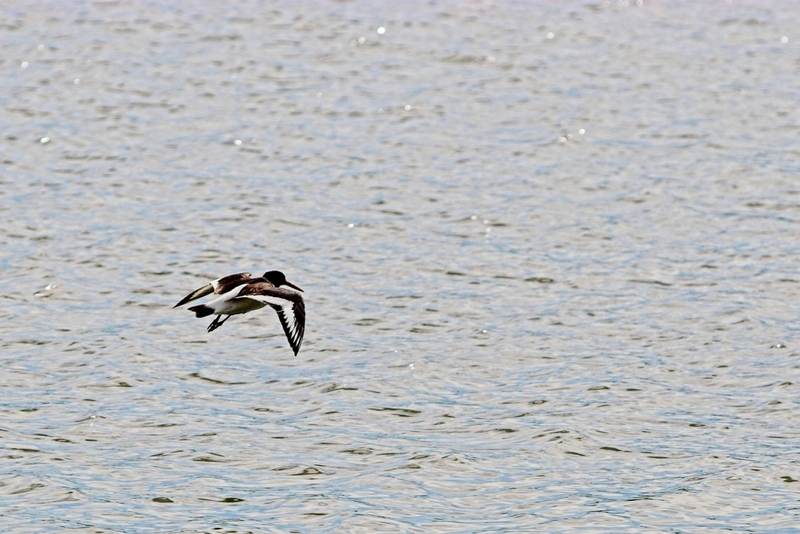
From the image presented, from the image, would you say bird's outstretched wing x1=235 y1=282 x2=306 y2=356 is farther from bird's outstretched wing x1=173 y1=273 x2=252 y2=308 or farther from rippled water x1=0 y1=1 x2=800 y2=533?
rippled water x1=0 y1=1 x2=800 y2=533

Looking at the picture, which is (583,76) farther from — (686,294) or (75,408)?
(75,408)

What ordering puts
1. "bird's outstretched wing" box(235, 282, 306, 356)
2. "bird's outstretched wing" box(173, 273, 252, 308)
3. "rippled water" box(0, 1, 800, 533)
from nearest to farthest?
1. "bird's outstretched wing" box(235, 282, 306, 356)
2. "rippled water" box(0, 1, 800, 533)
3. "bird's outstretched wing" box(173, 273, 252, 308)

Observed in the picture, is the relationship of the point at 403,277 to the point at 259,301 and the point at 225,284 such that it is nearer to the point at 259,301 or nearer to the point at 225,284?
the point at 225,284

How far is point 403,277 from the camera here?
19703mm

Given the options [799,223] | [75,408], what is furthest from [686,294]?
[75,408]

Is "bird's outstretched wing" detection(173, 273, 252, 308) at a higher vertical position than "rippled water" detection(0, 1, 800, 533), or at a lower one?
higher

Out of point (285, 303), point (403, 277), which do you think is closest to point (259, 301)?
point (285, 303)

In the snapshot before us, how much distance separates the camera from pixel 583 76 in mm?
31703

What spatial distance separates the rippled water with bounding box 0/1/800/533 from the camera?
13445mm

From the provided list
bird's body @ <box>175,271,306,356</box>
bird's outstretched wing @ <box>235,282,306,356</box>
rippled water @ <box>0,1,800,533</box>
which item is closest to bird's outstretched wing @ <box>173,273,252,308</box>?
bird's body @ <box>175,271,306,356</box>

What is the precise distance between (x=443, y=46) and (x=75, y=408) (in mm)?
20724

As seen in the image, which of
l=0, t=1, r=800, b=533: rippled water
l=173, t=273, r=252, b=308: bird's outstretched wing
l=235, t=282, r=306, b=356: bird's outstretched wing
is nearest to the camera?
l=235, t=282, r=306, b=356: bird's outstretched wing

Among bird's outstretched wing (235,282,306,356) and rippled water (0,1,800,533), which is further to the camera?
rippled water (0,1,800,533)

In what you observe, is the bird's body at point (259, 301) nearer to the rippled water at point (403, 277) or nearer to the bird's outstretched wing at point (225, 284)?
the bird's outstretched wing at point (225, 284)
